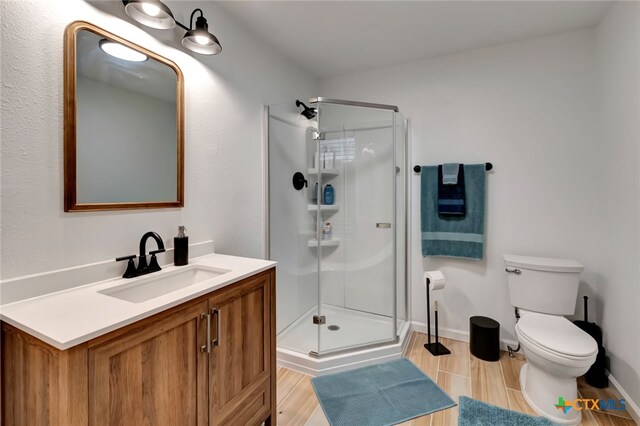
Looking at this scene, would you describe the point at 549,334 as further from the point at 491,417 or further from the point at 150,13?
the point at 150,13

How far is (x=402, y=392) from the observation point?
72.6 inches

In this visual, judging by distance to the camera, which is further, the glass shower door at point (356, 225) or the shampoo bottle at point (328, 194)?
the shampoo bottle at point (328, 194)

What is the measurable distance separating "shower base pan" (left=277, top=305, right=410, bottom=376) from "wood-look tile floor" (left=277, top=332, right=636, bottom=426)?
98mm

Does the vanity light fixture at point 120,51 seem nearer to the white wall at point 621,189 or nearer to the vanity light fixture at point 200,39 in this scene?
the vanity light fixture at point 200,39

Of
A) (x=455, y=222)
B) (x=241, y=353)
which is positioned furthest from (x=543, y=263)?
(x=241, y=353)

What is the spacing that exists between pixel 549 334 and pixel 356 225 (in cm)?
154

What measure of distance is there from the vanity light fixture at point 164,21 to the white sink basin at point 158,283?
3.84ft

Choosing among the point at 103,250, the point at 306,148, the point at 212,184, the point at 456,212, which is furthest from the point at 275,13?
the point at 456,212

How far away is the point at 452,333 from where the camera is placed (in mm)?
2580

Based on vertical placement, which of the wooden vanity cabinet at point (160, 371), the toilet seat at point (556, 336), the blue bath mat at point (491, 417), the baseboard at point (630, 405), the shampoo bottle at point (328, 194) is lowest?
the blue bath mat at point (491, 417)

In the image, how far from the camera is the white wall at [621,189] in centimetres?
165

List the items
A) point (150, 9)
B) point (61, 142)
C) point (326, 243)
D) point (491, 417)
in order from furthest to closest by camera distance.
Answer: point (326, 243) < point (491, 417) < point (150, 9) < point (61, 142)

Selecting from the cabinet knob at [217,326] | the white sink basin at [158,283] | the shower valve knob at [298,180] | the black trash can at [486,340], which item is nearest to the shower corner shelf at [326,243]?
the shower valve knob at [298,180]

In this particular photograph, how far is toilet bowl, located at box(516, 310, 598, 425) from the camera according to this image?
154cm
